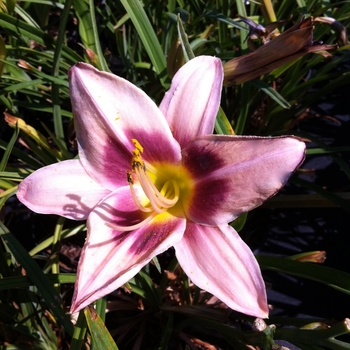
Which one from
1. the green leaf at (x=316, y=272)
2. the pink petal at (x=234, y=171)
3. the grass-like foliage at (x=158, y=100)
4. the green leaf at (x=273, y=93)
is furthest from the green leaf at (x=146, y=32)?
the green leaf at (x=316, y=272)

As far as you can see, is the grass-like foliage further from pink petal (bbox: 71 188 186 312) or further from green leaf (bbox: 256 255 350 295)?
pink petal (bbox: 71 188 186 312)

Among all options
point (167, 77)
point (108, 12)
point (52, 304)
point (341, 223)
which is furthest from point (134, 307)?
point (108, 12)

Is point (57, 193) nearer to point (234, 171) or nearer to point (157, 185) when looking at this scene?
point (157, 185)

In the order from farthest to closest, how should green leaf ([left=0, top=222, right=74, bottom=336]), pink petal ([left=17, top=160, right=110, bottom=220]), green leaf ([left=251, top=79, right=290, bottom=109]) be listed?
1. green leaf ([left=251, top=79, right=290, bottom=109])
2. green leaf ([left=0, top=222, right=74, bottom=336])
3. pink petal ([left=17, top=160, right=110, bottom=220])

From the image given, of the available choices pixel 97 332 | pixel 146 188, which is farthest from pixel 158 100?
pixel 97 332

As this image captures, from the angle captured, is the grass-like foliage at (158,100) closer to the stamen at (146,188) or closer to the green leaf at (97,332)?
the green leaf at (97,332)

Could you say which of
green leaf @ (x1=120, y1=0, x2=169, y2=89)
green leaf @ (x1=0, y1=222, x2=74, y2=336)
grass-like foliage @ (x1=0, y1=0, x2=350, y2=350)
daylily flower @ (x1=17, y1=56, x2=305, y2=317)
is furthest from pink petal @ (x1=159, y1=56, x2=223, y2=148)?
green leaf @ (x1=0, y1=222, x2=74, y2=336)

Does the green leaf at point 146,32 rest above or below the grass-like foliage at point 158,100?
above
